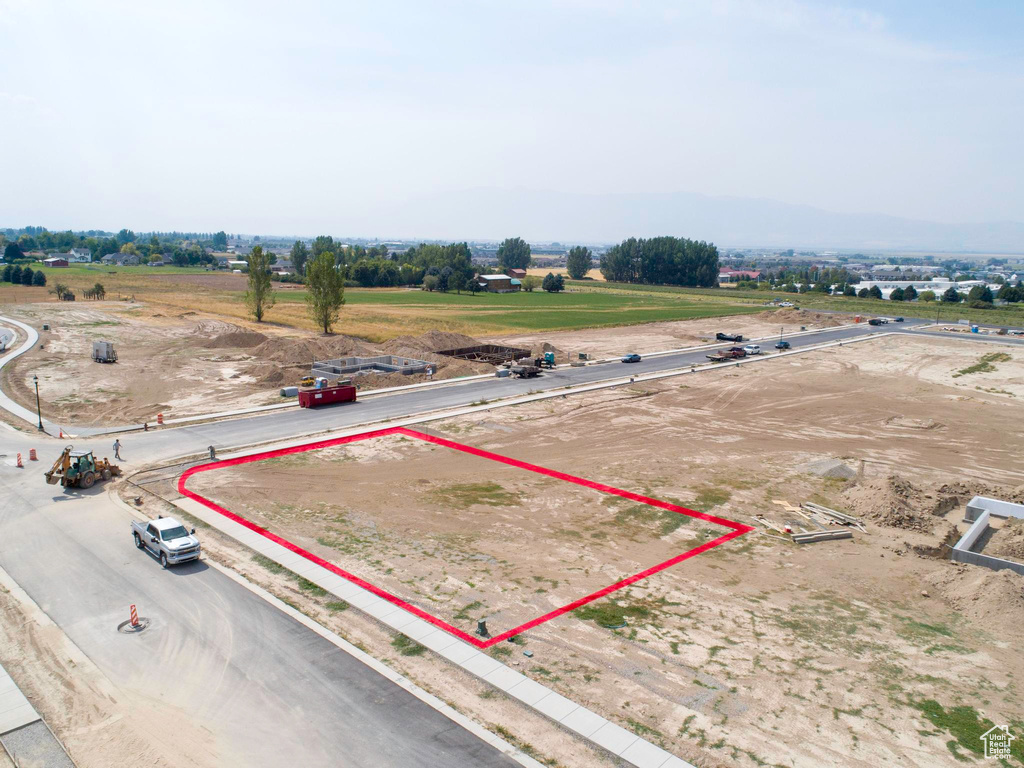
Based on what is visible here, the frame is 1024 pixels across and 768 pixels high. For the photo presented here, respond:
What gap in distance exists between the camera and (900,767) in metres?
13.7

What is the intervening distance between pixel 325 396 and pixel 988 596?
3774cm

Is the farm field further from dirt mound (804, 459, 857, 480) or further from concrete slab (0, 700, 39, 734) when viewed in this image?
concrete slab (0, 700, 39, 734)

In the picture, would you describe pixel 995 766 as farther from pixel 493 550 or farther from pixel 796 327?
pixel 796 327

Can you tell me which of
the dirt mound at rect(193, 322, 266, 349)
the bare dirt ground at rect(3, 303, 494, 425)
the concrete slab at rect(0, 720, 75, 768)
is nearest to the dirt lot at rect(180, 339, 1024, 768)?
the concrete slab at rect(0, 720, 75, 768)

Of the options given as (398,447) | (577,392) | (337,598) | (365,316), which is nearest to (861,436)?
(577,392)

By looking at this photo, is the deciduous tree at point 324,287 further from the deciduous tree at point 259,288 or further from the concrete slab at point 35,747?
the concrete slab at point 35,747

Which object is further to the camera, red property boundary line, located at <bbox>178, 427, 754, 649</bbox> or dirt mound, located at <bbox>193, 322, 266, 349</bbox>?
dirt mound, located at <bbox>193, 322, 266, 349</bbox>

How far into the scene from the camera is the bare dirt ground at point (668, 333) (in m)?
78.3

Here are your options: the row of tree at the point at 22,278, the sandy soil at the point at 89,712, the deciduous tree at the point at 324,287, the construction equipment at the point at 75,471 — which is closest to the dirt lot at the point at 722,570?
the construction equipment at the point at 75,471

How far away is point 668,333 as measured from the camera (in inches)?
3644

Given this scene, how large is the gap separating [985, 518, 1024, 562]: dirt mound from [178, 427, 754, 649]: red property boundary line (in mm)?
8515

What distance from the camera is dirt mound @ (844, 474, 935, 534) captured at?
27359 mm

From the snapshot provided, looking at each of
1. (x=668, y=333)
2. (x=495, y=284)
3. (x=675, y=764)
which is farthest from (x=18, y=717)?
(x=495, y=284)

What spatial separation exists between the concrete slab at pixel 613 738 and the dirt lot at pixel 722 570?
34cm
